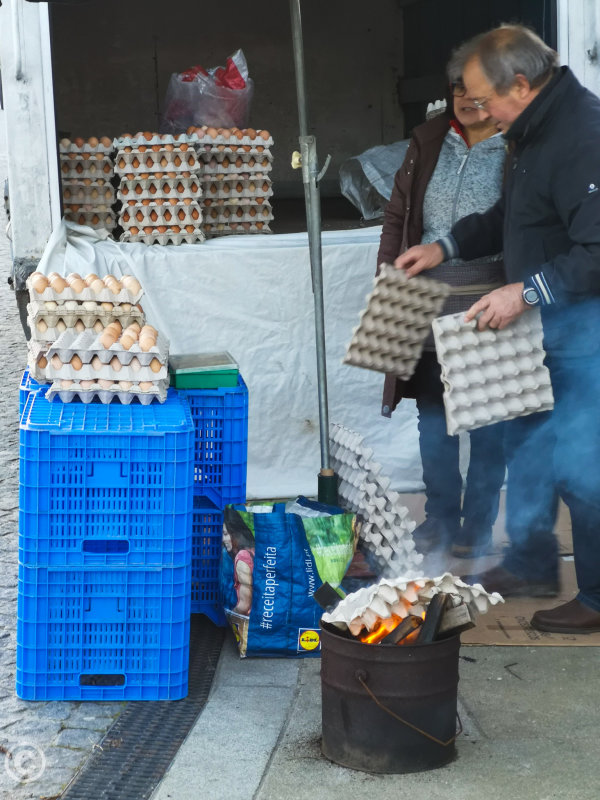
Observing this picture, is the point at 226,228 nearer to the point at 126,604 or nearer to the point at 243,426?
the point at 243,426

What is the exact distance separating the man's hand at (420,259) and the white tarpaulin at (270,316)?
1.42m

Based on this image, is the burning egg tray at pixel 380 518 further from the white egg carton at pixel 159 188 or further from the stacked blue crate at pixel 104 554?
the white egg carton at pixel 159 188

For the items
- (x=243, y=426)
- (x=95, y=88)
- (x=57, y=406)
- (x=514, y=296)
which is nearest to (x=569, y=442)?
(x=514, y=296)

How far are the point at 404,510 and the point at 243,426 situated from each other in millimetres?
741

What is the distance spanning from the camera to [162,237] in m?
5.64

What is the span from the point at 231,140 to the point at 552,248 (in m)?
2.68

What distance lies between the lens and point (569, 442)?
3934mm

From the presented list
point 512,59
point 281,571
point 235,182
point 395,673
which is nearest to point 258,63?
point 235,182

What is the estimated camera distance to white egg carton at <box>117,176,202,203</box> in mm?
5645

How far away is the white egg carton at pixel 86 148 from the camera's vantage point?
5.80m

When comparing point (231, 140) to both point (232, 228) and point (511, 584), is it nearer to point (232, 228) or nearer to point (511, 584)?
point (232, 228)

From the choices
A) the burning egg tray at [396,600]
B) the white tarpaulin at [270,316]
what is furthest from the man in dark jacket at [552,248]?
the white tarpaulin at [270,316]

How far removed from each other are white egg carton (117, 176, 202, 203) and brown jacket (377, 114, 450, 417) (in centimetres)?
148

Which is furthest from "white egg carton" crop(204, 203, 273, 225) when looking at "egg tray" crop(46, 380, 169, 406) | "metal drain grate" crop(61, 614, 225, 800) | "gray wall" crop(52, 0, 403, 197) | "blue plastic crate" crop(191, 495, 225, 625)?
"gray wall" crop(52, 0, 403, 197)
